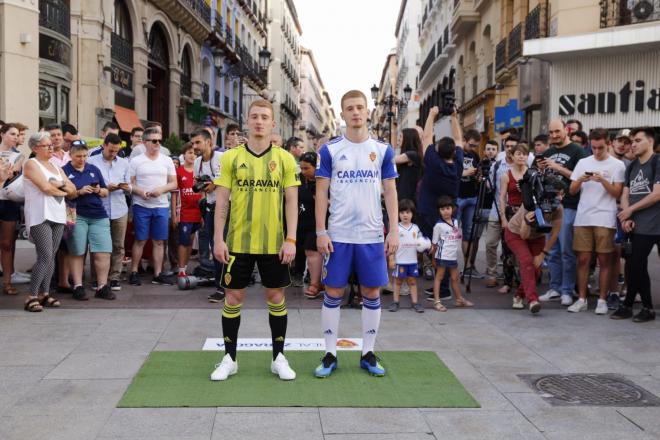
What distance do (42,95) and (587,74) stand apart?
46.0ft

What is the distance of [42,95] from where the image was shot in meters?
16.2

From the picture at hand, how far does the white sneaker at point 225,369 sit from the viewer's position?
15.6ft

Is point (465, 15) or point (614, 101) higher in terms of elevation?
point (465, 15)

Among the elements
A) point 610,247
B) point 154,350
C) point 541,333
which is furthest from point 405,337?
point 610,247

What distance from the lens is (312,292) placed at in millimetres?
8219

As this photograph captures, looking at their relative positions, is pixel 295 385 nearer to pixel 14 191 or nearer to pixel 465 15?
pixel 14 191

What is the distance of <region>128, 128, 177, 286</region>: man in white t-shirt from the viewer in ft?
28.5

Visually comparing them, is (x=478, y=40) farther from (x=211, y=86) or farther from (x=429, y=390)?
(x=429, y=390)

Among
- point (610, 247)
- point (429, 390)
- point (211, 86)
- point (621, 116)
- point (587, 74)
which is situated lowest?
point (429, 390)

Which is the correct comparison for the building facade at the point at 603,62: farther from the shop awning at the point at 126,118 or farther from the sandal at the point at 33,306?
the sandal at the point at 33,306

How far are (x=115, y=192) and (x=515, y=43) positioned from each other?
15.4m

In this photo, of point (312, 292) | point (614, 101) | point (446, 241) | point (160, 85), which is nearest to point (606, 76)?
point (614, 101)

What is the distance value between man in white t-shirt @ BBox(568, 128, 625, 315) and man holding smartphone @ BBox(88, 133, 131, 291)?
220 inches

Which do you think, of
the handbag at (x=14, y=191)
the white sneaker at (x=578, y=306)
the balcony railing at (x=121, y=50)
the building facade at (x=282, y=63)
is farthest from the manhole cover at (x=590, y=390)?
the building facade at (x=282, y=63)
